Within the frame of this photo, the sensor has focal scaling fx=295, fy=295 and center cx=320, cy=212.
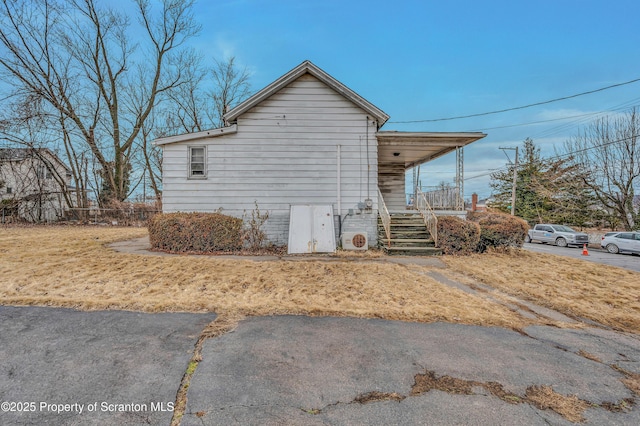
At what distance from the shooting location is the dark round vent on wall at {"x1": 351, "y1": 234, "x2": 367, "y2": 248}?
34.1 feet

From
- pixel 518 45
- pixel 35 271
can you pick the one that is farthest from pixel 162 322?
pixel 518 45

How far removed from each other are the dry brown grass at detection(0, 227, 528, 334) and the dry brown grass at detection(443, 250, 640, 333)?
1.38 metres

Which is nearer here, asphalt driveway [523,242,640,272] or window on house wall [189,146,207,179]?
window on house wall [189,146,207,179]

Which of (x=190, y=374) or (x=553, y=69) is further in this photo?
(x=553, y=69)

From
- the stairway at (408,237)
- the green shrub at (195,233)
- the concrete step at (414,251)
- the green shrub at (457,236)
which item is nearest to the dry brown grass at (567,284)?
the green shrub at (457,236)

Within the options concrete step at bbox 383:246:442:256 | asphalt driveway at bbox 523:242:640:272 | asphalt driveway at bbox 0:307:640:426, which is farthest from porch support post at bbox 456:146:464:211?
asphalt driveway at bbox 0:307:640:426

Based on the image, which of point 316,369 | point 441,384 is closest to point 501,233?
point 441,384

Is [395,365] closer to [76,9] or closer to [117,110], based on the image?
[117,110]

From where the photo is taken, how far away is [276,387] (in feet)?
8.07

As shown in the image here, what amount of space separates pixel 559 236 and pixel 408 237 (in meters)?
15.9

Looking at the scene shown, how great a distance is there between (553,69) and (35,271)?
105ft

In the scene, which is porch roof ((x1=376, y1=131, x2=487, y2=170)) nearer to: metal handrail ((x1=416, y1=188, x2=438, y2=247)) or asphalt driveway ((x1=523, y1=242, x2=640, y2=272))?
metal handrail ((x1=416, y1=188, x2=438, y2=247))

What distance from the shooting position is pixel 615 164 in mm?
20734

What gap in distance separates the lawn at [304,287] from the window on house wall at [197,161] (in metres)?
3.46
